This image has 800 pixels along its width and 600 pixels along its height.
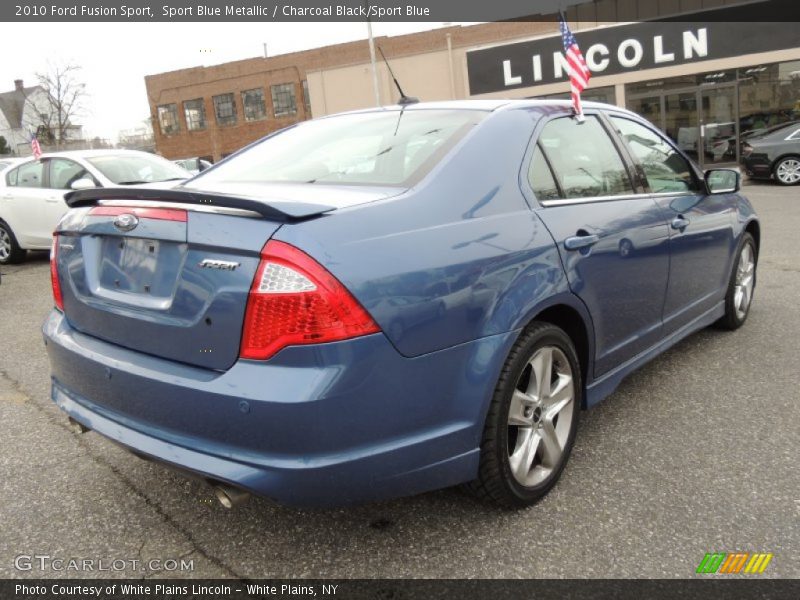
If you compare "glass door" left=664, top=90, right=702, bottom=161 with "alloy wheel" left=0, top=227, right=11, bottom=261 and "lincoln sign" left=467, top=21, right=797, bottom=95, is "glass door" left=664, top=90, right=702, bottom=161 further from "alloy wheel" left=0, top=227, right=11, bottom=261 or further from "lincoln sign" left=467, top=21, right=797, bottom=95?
"alloy wheel" left=0, top=227, right=11, bottom=261

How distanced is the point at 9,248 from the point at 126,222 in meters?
8.71

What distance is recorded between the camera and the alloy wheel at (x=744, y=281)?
15.2ft

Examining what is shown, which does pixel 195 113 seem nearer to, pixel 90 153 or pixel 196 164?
pixel 196 164

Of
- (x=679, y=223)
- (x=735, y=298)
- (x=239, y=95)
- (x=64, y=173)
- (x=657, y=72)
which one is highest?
(x=239, y=95)

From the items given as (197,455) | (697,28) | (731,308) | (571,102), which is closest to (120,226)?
(197,455)

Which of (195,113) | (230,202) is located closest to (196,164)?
(230,202)

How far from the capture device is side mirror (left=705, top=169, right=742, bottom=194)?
13.8 feet

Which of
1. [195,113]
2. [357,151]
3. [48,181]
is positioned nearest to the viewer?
[357,151]

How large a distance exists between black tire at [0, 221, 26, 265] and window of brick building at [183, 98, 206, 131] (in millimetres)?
44171

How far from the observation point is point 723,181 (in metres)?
4.24

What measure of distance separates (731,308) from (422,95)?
73.9 ft

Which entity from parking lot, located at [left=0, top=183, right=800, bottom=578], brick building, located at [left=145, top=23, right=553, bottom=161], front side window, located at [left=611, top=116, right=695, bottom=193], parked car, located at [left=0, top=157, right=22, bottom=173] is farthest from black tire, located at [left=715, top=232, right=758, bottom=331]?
brick building, located at [left=145, top=23, right=553, bottom=161]

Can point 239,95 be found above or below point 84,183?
above

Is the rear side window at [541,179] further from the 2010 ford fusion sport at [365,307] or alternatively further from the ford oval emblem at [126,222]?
the ford oval emblem at [126,222]
